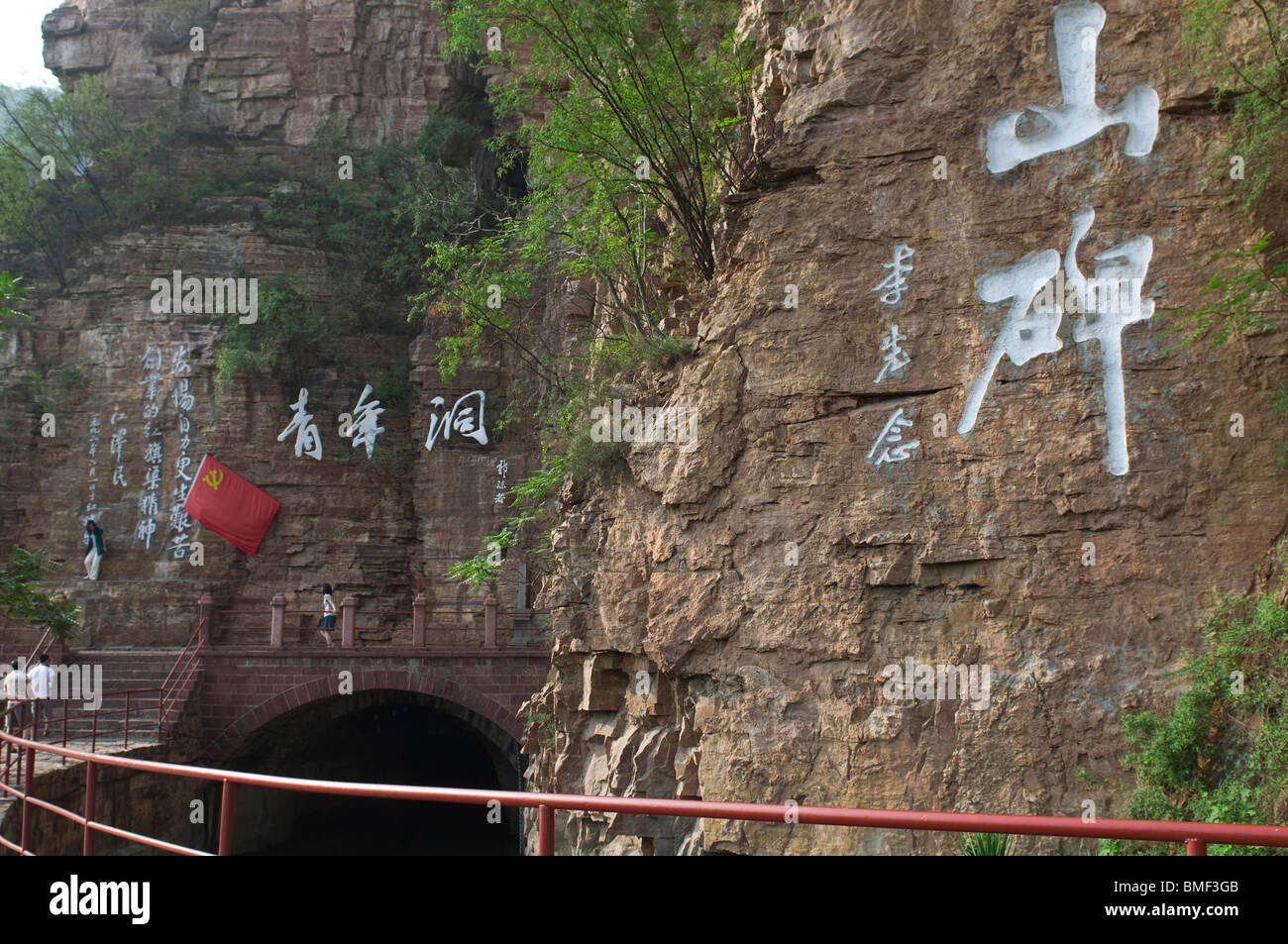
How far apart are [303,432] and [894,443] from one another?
644 inches

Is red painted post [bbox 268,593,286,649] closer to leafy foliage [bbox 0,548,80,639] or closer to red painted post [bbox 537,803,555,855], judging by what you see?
leafy foliage [bbox 0,548,80,639]

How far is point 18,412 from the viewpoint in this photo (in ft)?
69.3

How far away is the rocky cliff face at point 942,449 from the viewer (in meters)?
6.73

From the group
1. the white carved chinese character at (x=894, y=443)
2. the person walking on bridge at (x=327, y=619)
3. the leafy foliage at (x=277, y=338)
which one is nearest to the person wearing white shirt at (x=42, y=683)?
the person walking on bridge at (x=327, y=619)

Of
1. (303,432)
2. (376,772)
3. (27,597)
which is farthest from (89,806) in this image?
(376,772)

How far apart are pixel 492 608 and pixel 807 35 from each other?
11.2 metres

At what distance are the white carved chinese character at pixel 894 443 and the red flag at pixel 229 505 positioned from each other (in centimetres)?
1593

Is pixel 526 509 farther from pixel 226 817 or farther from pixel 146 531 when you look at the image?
pixel 226 817

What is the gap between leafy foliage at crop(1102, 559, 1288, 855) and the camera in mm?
5965

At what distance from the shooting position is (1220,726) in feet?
20.4
